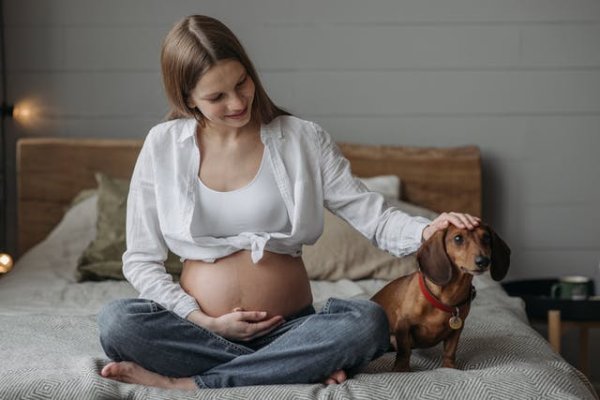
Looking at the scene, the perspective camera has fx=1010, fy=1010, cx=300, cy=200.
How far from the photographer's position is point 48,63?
3615 millimetres

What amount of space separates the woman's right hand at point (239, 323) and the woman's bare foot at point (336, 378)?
181 millimetres

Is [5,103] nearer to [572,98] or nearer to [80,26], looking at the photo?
[80,26]

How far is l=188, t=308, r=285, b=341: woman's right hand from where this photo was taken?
1.96 m

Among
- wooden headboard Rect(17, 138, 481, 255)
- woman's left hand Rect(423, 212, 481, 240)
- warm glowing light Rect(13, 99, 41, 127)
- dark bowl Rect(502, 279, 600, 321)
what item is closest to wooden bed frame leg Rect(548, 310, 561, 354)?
dark bowl Rect(502, 279, 600, 321)

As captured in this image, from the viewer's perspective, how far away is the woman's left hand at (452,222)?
6.06 feet

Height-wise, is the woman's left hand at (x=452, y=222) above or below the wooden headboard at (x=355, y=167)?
above

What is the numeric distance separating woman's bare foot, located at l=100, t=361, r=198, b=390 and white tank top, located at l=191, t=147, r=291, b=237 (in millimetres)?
314

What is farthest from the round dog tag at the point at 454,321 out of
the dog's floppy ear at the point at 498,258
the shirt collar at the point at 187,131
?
the shirt collar at the point at 187,131

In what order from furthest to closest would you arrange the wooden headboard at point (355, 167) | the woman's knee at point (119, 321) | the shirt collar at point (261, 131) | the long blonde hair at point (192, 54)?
the wooden headboard at point (355, 167)
the shirt collar at point (261, 131)
the long blonde hair at point (192, 54)
the woman's knee at point (119, 321)

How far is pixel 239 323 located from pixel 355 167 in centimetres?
165

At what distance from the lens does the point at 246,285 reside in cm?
203

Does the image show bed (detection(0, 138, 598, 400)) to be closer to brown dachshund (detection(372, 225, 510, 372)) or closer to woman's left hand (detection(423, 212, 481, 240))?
brown dachshund (detection(372, 225, 510, 372))

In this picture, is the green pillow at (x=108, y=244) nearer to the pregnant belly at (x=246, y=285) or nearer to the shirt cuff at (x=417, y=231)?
the pregnant belly at (x=246, y=285)

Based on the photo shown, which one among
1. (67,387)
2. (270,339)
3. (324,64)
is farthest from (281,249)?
(324,64)
